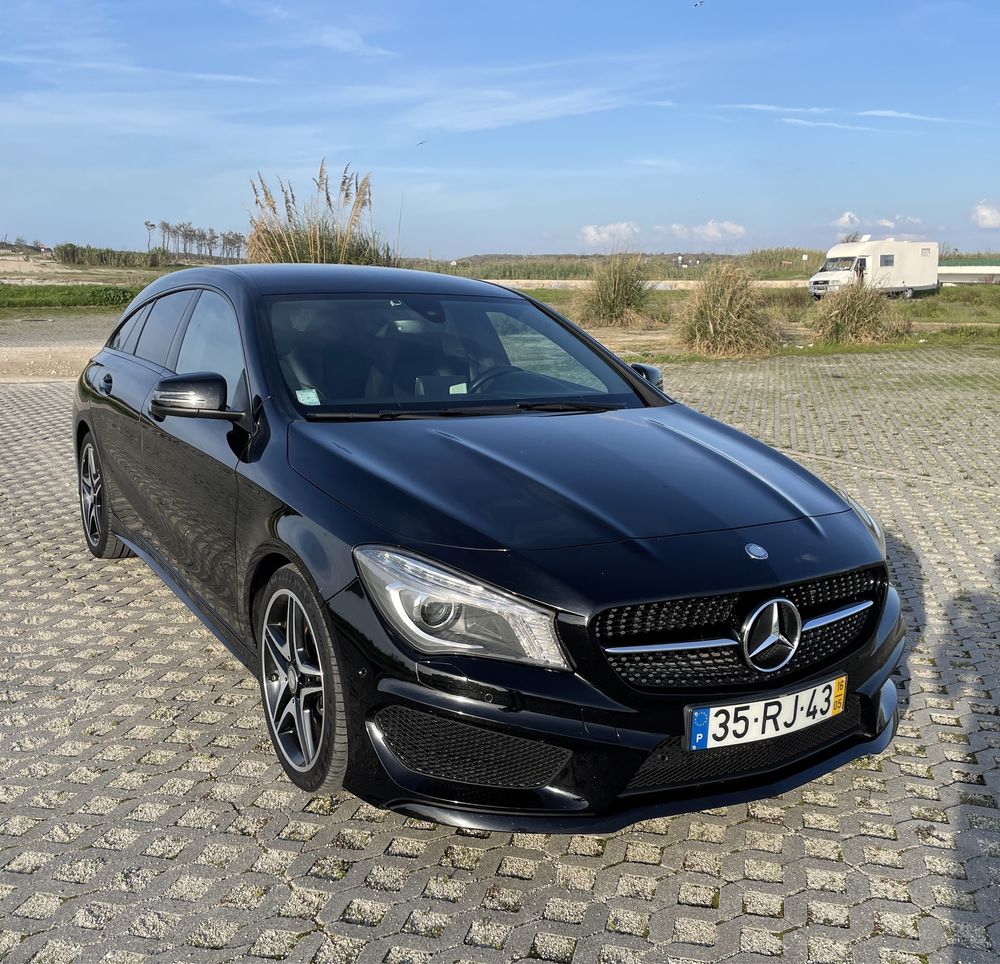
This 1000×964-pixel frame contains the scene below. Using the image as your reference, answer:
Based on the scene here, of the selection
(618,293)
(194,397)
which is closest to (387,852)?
(194,397)

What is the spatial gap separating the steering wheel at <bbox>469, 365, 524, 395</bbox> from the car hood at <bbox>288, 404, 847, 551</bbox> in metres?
0.36

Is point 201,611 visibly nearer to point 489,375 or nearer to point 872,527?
point 489,375

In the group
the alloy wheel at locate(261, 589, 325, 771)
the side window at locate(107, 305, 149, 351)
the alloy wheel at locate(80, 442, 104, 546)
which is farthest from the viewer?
the alloy wheel at locate(80, 442, 104, 546)

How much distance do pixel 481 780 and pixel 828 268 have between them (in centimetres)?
4617

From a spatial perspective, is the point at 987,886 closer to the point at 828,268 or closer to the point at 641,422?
the point at 641,422

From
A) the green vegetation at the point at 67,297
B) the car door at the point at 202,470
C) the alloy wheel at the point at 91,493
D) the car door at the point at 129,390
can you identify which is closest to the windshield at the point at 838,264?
the green vegetation at the point at 67,297

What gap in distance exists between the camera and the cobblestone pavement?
2611 mm

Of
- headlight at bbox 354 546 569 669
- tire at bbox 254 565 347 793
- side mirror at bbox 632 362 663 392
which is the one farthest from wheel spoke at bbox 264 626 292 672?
side mirror at bbox 632 362 663 392

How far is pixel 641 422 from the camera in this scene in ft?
13.1

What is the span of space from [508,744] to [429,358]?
6.58 feet

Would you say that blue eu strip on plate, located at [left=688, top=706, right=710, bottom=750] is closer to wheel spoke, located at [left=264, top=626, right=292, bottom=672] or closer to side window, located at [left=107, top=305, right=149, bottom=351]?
wheel spoke, located at [left=264, top=626, right=292, bottom=672]

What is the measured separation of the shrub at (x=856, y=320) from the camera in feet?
73.2

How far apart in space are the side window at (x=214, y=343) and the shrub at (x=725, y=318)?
16961 millimetres

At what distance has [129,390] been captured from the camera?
4957 millimetres
